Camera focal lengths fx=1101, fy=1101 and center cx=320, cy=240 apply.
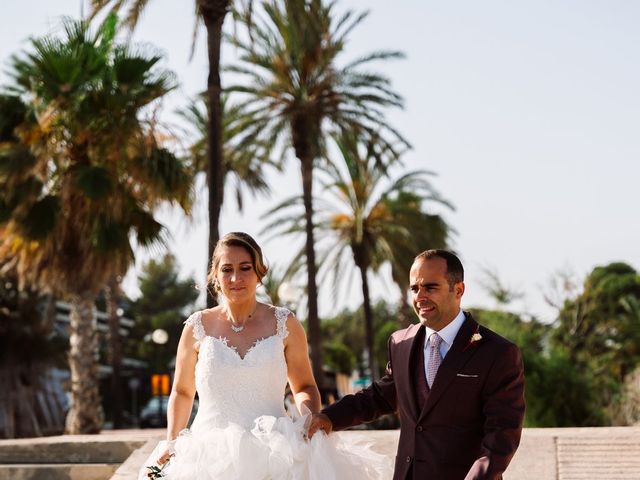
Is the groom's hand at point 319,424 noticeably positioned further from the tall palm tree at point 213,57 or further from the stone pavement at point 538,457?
the tall palm tree at point 213,57

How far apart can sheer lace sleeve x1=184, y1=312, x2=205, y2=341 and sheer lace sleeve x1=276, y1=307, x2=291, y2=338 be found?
405mm

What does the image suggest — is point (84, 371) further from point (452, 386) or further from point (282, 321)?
point (452, 386)

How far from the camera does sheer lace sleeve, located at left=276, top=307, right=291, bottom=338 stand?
5844 mm

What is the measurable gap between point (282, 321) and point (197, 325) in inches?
17.8

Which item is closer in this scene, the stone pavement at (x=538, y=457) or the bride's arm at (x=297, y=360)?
the bride's arm at (x=297, y=360)

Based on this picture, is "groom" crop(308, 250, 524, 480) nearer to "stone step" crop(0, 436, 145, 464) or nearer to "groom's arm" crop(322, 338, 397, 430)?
"groom's arm" crop(322, 338, 397, 430)

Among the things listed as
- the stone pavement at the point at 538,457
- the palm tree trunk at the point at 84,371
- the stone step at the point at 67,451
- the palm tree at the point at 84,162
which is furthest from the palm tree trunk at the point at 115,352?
the stone pavement at the point at 538,457

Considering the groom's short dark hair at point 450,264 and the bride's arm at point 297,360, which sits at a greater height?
the groom's short dark hair at point 450,264

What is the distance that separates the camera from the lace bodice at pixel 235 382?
5.66m

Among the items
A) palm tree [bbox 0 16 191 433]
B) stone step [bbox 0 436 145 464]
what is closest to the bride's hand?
stone step [bbox 0 436 145 464]

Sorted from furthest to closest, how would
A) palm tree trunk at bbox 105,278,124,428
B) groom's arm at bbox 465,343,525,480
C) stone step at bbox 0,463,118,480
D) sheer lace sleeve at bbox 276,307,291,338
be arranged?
palm tree trunk at bbox 105,278,124,428, stone step at bbox 0,463,118,480, sheer lace sleeve at bbox 276,307,291,338, groom's arm at bbox 465,343,525,480

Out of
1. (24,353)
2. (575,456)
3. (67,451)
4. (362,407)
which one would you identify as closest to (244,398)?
(362,407)

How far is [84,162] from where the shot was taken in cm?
2275

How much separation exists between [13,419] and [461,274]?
34.5 m
